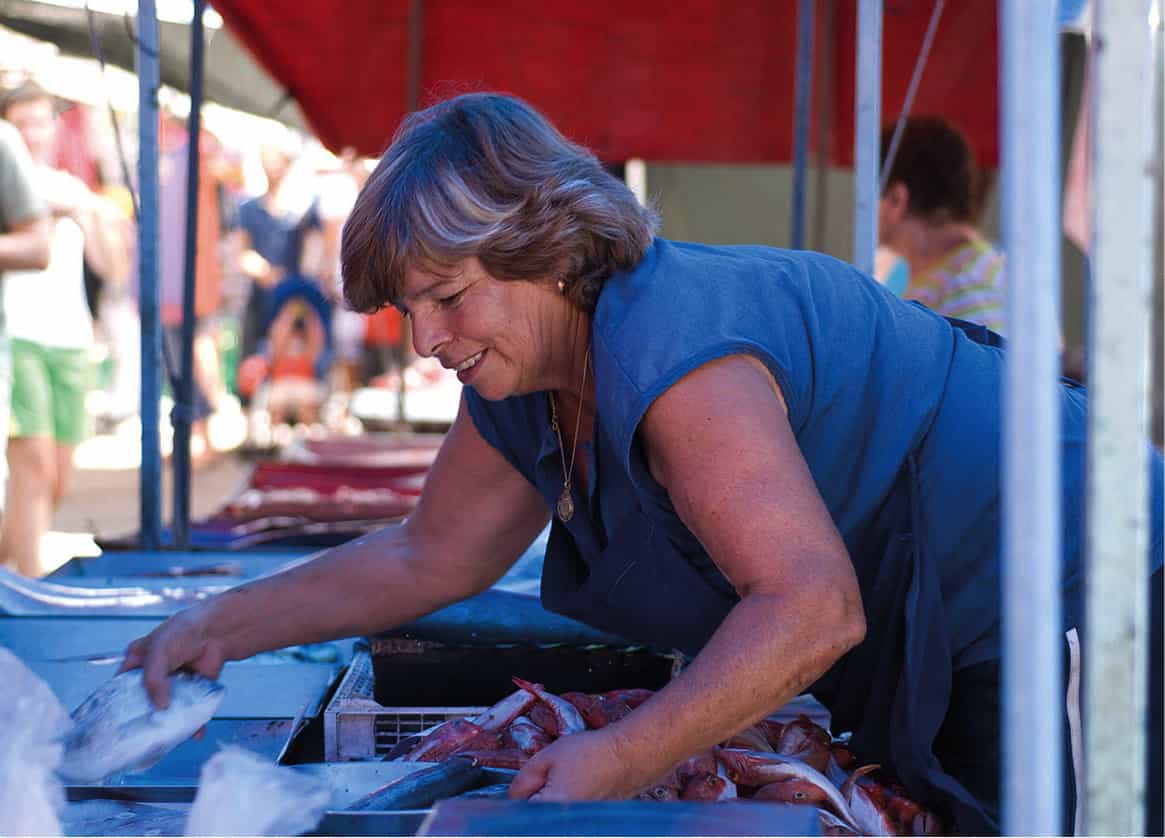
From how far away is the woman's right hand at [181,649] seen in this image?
1.71 metres

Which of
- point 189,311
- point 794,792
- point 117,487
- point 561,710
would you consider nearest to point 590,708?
point 561,710

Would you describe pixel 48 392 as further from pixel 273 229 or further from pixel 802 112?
pixel 273 229

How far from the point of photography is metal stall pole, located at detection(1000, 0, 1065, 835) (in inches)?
34.6

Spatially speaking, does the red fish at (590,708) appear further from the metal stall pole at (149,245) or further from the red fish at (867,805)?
the metal stall pole at (149,245)

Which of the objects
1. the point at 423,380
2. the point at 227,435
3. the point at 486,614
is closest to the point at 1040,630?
the point at 486,614

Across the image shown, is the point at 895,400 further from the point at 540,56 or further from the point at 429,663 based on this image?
the point at 540,56

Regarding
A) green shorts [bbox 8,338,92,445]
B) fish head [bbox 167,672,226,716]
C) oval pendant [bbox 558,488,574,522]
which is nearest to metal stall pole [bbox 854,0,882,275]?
oval pendant [bbox 558,488,574,522]

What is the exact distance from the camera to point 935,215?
3.69 m

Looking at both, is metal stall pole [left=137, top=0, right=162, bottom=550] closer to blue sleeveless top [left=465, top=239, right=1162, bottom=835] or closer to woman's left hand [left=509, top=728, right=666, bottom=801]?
blue sleeveless top [left=465, top=239, right=1162, bottom=835]

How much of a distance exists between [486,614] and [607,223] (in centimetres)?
71

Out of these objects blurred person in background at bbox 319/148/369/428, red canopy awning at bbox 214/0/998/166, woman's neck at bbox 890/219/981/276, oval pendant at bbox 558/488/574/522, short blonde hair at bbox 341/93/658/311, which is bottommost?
blurred person in background at bbox 319/148/369/428

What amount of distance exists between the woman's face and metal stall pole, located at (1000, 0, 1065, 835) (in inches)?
27.5

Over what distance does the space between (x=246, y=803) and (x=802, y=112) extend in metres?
2.75

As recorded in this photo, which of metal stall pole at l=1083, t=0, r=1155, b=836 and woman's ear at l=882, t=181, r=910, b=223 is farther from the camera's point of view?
A: woman's ear at l=882, t=181, r=910, b=223
